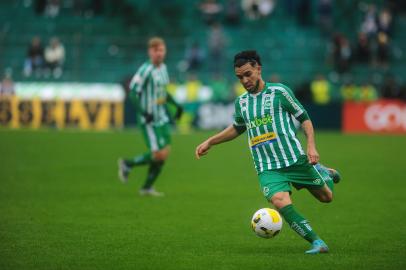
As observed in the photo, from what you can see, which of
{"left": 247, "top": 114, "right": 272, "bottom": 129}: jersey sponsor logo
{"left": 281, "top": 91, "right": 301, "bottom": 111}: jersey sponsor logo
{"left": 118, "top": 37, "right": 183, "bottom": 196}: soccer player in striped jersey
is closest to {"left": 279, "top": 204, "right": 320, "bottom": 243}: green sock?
{"left": 247, "top": 114, "right": 272, "bottom": 129}: jersey sponsor logo

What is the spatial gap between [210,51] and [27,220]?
21.1 meters

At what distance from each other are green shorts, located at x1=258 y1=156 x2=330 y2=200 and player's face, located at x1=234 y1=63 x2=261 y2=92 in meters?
0.91

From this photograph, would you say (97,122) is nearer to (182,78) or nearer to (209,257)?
(182,78)

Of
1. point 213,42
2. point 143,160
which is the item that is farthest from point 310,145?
point 213,42

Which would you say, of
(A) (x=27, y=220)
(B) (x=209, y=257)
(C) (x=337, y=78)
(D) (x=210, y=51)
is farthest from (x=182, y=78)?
(B) (x=209, y=257)

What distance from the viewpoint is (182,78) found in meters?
31.4

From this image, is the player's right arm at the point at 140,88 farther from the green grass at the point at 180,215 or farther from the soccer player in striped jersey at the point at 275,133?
the soccer player in striped jersey at the point at 275,133

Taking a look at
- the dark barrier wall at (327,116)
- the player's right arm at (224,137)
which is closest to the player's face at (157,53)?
the player's right arm at (224,137)

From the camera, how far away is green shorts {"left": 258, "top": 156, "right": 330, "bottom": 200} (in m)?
9.02

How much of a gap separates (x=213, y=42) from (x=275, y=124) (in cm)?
2245

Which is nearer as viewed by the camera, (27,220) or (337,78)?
(27,220)

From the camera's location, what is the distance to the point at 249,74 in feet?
29.5

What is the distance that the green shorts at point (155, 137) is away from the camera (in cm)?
1441

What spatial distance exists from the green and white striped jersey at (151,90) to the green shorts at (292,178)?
5.48m
